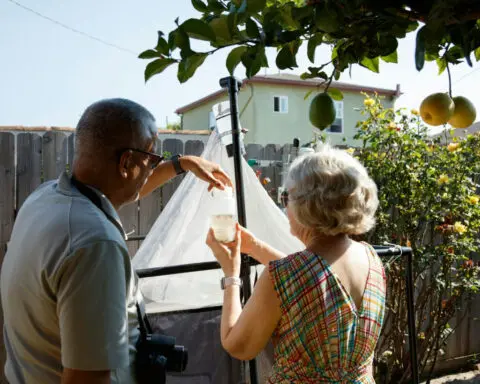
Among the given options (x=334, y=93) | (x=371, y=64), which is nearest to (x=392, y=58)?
(x=371, y=64)

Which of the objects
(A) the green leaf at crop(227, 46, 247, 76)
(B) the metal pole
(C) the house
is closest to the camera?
(A) the green leaf at crop(227, 46, 247, 76)

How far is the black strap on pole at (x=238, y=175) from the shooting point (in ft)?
6.69

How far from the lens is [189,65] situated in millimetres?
992

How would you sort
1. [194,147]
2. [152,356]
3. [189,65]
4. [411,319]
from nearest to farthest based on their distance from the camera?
[189,65], [152,356], [411,319], [194,147]

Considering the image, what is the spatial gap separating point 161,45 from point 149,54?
0.03 m

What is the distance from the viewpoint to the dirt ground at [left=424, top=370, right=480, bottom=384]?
4.45m

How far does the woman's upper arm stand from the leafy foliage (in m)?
0.73

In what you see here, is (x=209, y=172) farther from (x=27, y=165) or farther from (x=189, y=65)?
(x=27, y=165)

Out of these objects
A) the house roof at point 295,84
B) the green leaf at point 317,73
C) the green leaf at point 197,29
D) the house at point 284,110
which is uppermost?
the house roof at point 295,84

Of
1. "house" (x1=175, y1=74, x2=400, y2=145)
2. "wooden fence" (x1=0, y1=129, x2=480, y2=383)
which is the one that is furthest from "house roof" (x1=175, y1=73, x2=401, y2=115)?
"wooden fence" (x1=0, y1=129, x2=480, y2=383)

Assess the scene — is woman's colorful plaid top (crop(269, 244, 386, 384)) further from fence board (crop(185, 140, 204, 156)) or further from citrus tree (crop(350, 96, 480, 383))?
fence board (crop(185, 140, 204, 156))

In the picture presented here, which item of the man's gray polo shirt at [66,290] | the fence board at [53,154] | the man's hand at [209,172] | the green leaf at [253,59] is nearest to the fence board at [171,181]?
the fence board at [53,154]

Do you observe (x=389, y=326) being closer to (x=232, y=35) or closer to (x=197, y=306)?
(x=197, y=306)

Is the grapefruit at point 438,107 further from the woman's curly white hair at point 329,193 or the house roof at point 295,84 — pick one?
the house roof at point 295,84
